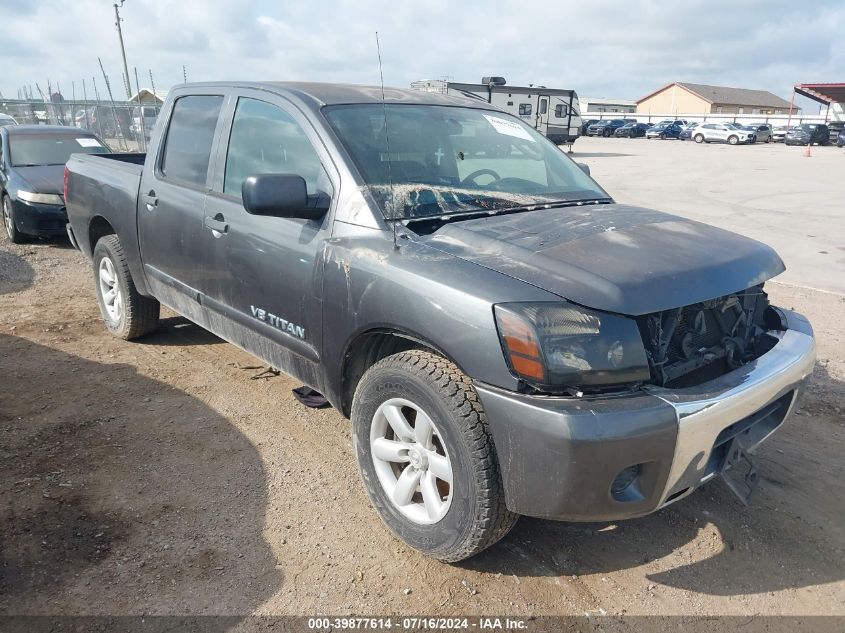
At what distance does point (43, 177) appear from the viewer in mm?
8688

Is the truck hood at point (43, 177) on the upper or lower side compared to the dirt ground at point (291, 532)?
upper

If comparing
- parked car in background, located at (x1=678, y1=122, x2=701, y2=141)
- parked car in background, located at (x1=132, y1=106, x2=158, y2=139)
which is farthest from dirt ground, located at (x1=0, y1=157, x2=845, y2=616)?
parked car in background, located at (x1=678, y1=122, x2=701, y2=141)

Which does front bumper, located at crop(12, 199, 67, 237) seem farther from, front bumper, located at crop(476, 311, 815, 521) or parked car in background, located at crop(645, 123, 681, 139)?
parked car in background, located at crop(645, 123, 681, 139)

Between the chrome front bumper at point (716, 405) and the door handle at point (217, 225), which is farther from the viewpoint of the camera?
the door handle at point (217, 225)

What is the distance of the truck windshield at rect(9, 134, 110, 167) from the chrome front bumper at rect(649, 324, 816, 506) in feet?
31.5

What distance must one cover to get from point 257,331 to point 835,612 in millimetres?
2795

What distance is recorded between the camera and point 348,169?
291cm

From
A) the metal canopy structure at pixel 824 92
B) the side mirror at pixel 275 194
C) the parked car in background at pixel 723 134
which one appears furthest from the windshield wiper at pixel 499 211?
the metal canopy structure at pixel 824 92

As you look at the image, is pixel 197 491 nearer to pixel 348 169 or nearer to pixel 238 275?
pixel 238 275

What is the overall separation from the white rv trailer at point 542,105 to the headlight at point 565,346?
21.1m

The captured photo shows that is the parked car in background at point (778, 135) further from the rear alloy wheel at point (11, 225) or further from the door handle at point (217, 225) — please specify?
the door handle at point (217, 225)

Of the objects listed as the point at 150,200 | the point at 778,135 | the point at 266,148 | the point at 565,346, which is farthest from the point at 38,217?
the point at 778,135

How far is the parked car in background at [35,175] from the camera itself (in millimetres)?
8398

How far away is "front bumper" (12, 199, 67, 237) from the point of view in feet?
27.5
